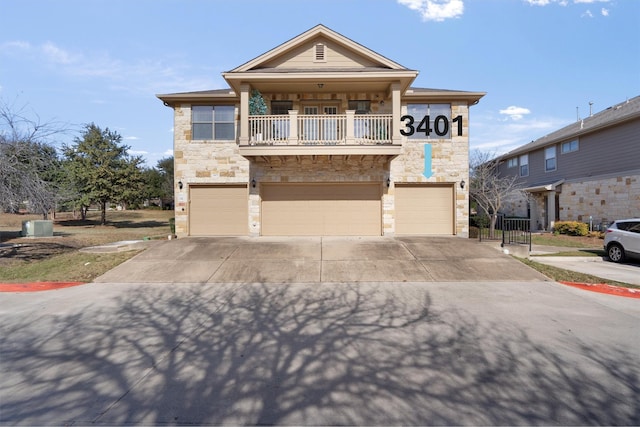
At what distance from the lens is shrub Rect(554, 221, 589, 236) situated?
1811 cm

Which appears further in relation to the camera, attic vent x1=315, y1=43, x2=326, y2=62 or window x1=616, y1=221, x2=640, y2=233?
attic vent x1=315, y1=43, x2=326, y2=62

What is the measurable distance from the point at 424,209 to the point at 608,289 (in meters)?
6.80

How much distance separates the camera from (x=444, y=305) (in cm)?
640

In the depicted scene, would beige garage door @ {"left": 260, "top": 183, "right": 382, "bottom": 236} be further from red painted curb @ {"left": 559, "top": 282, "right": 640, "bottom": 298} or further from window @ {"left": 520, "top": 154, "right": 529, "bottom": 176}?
window @ {"left": 520, "top": 154, "right": 529, "bottom": 176}

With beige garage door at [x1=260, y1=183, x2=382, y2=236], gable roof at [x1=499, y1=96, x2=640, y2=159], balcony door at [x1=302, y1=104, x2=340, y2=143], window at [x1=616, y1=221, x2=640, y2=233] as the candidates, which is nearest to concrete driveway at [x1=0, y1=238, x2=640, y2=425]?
beige garage door at [x1=260, y1=183, x2=382, y2=236]

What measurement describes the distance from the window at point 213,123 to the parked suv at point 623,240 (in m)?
14.7

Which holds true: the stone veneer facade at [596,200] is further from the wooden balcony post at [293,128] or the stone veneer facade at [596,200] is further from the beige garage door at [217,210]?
the beige garage door at [217,210]

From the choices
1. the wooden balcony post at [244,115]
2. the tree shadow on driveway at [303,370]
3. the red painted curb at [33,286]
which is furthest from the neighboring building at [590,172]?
the red painted curb at [33,286]

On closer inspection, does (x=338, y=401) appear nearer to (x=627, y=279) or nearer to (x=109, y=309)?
(x=109, y=309)

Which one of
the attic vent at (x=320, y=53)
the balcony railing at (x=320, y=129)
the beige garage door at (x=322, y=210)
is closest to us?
the balcony railing at (x=320, y=129)

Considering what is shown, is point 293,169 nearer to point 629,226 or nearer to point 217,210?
point 217,210

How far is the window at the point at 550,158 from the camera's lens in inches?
873

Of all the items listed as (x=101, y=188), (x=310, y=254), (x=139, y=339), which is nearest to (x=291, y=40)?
(x=310, y=254)

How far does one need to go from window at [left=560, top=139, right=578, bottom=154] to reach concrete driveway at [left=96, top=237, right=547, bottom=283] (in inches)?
566
